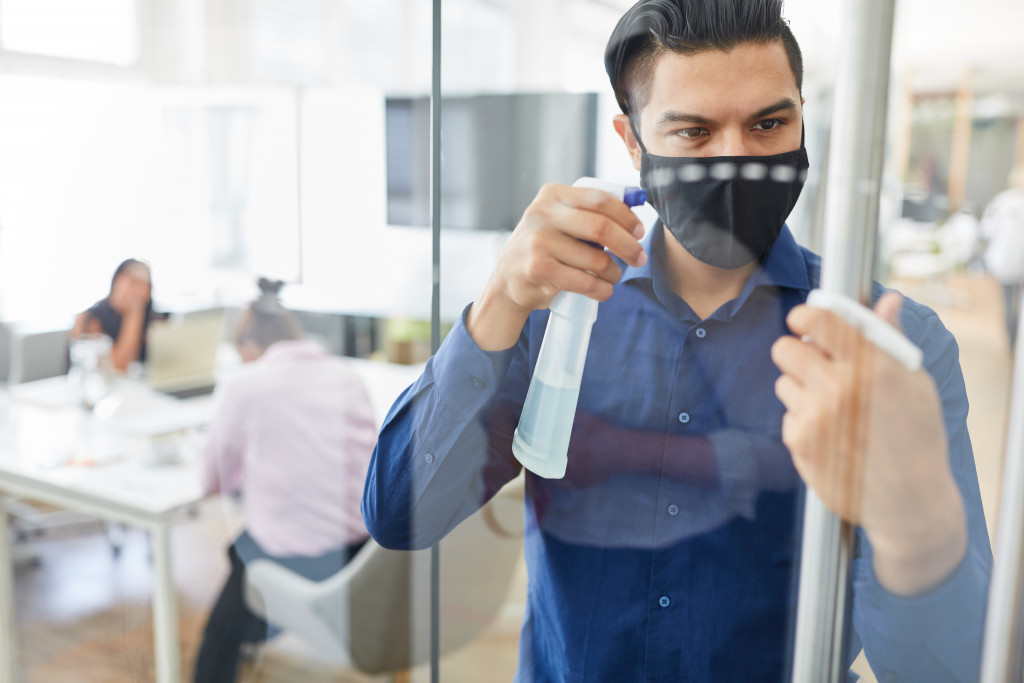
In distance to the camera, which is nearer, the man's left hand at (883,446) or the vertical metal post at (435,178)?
the man's left hand at (883,446)

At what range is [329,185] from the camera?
1.07 metres

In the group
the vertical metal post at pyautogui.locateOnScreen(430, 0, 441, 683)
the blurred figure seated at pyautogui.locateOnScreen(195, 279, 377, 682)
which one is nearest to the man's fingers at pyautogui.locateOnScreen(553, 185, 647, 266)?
the vertical metal post at pyautogui.locateOnScreen(430, 0, 441, 683)

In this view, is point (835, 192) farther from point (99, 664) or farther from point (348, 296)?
point (99, 664)

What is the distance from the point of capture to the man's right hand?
49 centimetres

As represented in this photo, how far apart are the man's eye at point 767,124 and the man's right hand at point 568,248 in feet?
0.31

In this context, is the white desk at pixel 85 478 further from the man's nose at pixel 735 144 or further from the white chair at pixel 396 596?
the man's nose at pixel 735 144

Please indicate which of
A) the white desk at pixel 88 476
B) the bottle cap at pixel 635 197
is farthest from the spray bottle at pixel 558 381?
the white desk at pixel 88 476

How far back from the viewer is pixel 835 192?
0.41 meters

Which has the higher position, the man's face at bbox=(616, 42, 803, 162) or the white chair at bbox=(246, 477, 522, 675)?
the man's face at bbox=(616, 42, 803, 162)

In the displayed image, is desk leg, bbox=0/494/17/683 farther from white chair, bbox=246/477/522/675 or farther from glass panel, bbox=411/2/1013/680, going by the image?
glass panel, bbox=411/2/1013/680

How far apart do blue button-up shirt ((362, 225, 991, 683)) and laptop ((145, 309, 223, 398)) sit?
75cm

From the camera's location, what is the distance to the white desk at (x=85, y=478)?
1292mm

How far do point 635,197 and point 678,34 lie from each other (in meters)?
0.11

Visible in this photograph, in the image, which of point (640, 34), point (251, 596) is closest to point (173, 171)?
point (251, 596)
